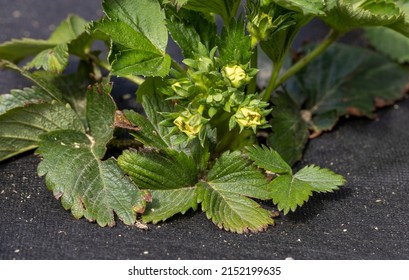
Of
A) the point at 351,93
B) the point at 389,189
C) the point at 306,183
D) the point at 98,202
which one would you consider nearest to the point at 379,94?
the point at 351,93

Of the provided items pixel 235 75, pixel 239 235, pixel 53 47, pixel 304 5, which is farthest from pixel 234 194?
pixel 53 47

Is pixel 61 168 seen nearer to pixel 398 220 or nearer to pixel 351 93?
pixel 398 220

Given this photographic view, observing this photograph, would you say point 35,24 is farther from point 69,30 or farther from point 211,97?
point 211,97

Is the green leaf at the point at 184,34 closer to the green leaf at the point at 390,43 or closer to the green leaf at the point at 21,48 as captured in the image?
the green leaf at the point at 21,48

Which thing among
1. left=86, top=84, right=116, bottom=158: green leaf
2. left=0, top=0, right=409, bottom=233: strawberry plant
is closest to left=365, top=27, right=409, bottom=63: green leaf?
left=0, top=0, right=409, bottom=233: strawberry plant

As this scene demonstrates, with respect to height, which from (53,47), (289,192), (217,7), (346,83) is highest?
(217,7)

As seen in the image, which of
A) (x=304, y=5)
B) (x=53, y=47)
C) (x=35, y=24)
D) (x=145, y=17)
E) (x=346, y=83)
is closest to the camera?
(x=304, y=5)
